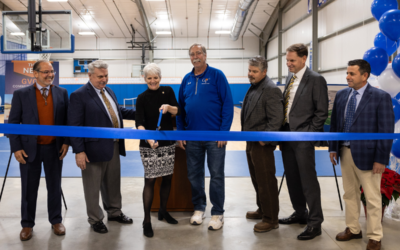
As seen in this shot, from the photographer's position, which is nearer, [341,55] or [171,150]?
[171,150]

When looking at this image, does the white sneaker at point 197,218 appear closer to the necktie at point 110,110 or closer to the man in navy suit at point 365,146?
the necktie at point 110,110

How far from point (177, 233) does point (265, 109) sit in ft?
4.32

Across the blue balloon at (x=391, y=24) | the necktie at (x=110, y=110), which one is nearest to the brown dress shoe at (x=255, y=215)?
the necktie at (x=110, y=110)

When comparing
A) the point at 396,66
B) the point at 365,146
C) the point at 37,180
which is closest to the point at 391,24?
the point at 396,66

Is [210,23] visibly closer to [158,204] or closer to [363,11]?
[363,11]

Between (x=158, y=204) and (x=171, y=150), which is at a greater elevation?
(x=171, y=150)

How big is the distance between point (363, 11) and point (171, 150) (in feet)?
30.1

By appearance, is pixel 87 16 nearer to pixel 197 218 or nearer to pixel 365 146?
pixel 197 218

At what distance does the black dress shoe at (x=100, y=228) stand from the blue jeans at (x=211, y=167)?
88 cm

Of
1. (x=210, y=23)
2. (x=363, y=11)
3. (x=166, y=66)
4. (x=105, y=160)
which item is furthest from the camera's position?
(x=166, y=66)

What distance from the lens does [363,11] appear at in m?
9.41

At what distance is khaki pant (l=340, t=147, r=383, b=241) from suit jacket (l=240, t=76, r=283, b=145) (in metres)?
0.58

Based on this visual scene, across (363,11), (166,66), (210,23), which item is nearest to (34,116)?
(363,11)

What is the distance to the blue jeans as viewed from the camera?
2.81 metres
